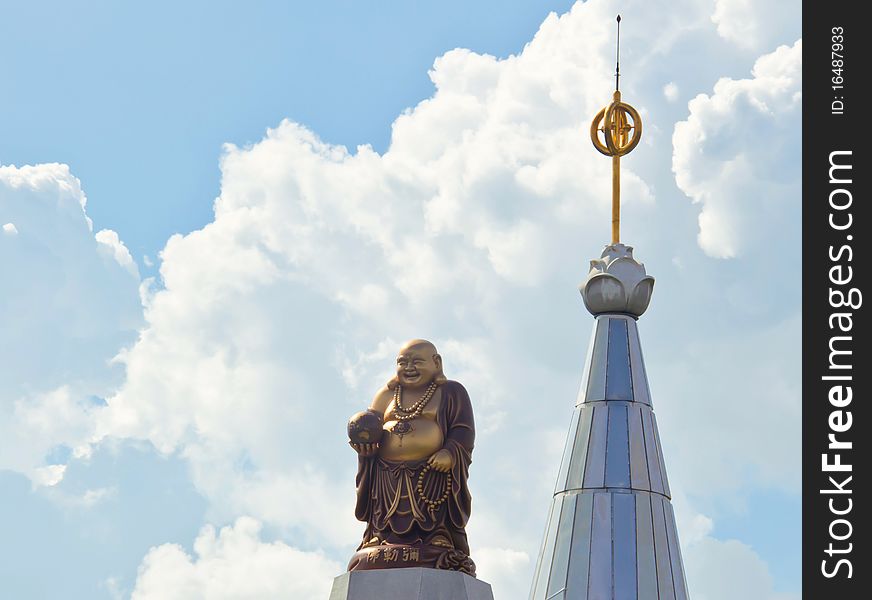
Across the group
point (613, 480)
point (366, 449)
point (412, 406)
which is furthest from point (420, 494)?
point (613, 480)

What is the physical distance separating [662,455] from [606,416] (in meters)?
0.87

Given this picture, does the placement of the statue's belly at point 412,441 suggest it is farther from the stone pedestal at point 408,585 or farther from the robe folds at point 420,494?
the stone pedestal at point 408,585

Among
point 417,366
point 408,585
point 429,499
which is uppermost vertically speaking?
point 417,366

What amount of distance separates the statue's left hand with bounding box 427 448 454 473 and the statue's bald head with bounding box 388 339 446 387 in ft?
→ 3.33

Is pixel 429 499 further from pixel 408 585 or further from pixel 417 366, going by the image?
pixel 417 366

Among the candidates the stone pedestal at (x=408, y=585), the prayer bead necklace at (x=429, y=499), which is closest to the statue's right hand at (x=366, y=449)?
the prayer bead necklace at (x=429, y=499)

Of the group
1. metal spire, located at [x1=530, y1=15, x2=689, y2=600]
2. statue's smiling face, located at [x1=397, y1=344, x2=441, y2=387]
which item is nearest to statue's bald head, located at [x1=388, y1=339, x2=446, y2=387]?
statue's smiling face, located at [x1=397, y1=344, x2=441, y2=387]

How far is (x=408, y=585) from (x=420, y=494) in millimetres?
1129

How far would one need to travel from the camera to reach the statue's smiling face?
69.6ft

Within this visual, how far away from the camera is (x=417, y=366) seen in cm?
2122

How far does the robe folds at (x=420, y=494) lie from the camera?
67.2 ft

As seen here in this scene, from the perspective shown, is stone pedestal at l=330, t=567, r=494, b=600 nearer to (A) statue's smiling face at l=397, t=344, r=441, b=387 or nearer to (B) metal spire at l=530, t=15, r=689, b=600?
(B) metal spire at l=530, t=15, r=689, b=600

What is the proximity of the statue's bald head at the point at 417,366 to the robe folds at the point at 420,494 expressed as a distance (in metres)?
0.32
